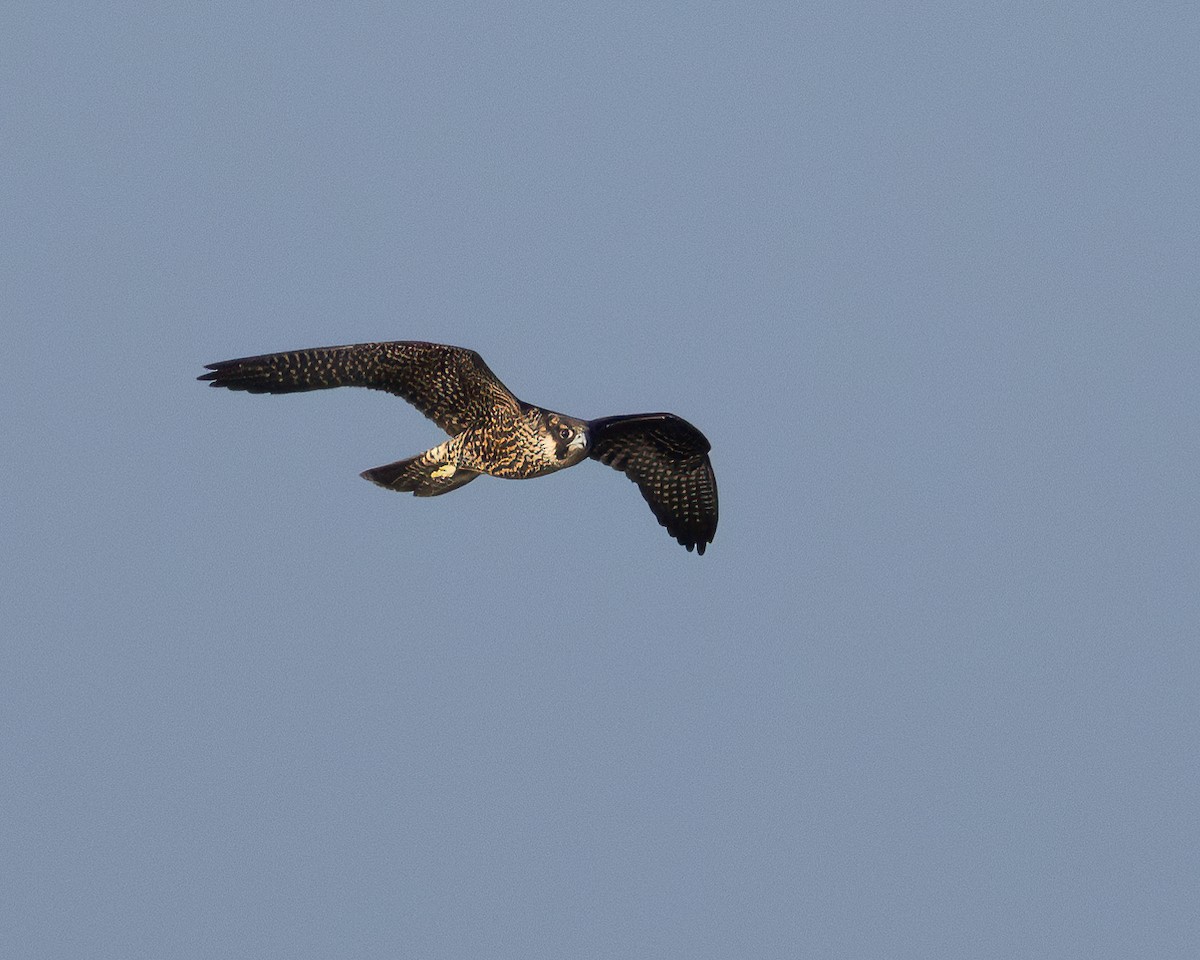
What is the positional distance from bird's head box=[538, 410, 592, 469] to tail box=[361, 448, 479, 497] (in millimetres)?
1126

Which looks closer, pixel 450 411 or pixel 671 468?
Answer: pixel 450 411

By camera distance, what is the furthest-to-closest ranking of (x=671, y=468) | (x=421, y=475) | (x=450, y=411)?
(x=671, y=468) < (x=421, y=475) < (x=450, y=411)

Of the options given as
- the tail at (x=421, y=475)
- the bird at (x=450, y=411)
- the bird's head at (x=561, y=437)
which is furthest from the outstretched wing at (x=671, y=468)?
the tail at (x=421, y=475)

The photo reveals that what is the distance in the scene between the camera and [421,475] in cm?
2205

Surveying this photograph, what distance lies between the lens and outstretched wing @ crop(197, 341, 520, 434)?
2038 cm

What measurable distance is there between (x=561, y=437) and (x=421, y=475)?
1857 mm

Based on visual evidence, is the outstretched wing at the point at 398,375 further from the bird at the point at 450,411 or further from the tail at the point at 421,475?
the tail at the point at 421,475

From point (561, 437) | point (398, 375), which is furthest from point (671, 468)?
point (398, 375)

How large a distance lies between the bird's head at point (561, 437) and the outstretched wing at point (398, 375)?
1.45 feet

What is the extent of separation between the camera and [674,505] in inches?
952

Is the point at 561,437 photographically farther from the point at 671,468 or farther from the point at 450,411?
the point at 671,468

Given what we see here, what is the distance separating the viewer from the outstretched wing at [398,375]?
66.8ft

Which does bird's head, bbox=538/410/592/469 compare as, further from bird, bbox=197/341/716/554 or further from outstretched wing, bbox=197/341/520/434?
outstretched wing, bbox=197/341/520/434

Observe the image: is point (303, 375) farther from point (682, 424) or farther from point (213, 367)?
point (682, 424)
